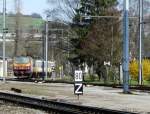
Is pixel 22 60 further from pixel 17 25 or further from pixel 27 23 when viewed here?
pixel 17 25

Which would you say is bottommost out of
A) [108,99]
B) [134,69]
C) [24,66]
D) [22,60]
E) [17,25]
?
[108,99]

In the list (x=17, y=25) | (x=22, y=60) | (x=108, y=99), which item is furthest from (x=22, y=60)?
(x=108, y=99)

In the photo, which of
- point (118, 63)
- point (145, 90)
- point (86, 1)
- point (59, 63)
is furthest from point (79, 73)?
point (59, 63)

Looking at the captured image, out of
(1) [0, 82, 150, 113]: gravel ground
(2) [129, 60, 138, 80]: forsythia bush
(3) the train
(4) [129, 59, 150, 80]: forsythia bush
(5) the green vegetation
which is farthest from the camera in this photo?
(5) the green vegetation

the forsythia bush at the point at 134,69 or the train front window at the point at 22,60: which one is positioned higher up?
the train front window at the point at 22,60

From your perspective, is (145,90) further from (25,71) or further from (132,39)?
(132,39)

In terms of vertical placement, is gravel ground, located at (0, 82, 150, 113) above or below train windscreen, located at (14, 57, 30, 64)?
below

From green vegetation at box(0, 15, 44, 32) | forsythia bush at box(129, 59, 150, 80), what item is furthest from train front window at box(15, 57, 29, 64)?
forsythia bush at box(129, 59, 150, 80)

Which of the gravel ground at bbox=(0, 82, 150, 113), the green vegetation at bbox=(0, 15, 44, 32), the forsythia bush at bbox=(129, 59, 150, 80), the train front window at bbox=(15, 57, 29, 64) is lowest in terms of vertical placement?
the gravel ground at bbox=(0, 82, 150, 113)

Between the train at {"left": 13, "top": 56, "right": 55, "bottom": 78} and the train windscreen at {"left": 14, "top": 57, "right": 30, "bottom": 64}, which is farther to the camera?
the train windscreen at {"left": 14, "top": 57, "right": 30, "bottom": 64}

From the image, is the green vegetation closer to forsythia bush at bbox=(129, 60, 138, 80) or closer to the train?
the train

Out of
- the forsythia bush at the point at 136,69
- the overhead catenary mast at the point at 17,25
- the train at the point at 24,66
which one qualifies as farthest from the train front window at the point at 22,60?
the overhead catenary mast at the point at 17,25

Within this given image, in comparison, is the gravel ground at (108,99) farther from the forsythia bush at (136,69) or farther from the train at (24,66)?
the train at (24,66)

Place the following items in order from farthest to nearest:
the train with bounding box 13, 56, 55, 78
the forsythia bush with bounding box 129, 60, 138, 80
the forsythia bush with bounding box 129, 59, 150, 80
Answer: the train with bounding box 13, 56, 55, 78
the forsythia bush with bounding box 129, 59, 150, 80
the forsythia bush with bounding box 129, 60, 138, 80
